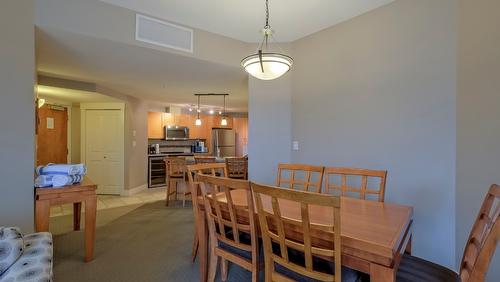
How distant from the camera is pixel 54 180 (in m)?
2.40

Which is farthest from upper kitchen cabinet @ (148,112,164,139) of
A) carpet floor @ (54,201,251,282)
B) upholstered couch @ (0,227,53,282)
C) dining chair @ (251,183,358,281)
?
dining chair @ (251,183,358,281)

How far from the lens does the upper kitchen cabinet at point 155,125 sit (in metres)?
6.87

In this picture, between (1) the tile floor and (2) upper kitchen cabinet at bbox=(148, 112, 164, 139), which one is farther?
(2) upper kitchen cabinet at bbox=(148, 112, 164, 139)

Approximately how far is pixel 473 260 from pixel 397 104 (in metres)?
1.64

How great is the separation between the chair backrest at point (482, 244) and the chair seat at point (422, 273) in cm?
9

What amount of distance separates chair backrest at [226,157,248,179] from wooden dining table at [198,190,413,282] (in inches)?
94.7

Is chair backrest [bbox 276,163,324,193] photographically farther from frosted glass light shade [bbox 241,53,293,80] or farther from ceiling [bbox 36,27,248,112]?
ceiling [bbox 36,27,248,112]

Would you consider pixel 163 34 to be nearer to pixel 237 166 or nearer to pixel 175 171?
pixel 237 166

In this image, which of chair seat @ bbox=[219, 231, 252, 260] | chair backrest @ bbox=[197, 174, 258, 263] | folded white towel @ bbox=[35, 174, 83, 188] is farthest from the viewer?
folded white towel @ bbox=[35, 174, 83, 188]

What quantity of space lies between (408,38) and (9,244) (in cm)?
320

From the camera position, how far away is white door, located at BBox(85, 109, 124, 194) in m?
5.45

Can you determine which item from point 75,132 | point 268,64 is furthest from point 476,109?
point 75,132

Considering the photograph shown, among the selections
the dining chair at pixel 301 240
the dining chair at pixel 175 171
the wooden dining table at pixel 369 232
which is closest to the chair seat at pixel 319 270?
the dining chair at pixel 301 240

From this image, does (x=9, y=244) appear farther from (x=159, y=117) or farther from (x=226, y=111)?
(x=226, y=111)
